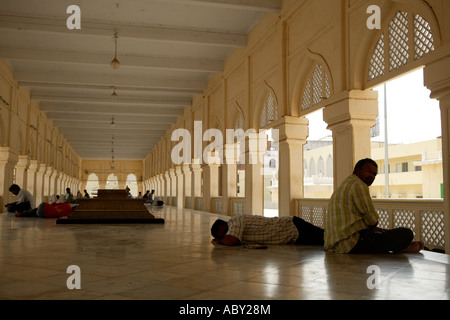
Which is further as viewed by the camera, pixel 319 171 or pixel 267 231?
pixel 319 171

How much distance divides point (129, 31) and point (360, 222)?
8.22m

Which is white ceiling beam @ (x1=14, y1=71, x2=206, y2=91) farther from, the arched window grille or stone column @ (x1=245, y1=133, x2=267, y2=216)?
the arched window grille

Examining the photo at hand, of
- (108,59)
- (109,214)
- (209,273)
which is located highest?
(108,59)

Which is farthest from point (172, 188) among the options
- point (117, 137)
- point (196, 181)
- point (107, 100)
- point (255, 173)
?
point (255, 173)

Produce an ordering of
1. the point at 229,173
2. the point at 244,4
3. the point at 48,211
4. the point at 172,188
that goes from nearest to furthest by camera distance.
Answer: the point at 244,4 → the point at 48,211 → the point at 229,173 → the point at 172,188

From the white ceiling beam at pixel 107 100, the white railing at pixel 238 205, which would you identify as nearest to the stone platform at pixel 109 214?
the white railing at pixel 238 205

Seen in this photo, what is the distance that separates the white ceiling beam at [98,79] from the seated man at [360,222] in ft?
38.7

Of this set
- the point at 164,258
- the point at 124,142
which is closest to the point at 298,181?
the point at 164,258

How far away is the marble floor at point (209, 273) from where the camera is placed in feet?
9.56

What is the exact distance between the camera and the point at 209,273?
144 inches

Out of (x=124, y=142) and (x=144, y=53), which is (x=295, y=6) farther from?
(x=124, y=142)

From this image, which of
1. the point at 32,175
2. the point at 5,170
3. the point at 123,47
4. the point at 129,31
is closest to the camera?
the point at 129,31

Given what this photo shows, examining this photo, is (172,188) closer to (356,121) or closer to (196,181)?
(196,181)

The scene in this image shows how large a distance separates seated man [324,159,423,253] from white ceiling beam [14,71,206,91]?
465 inches
